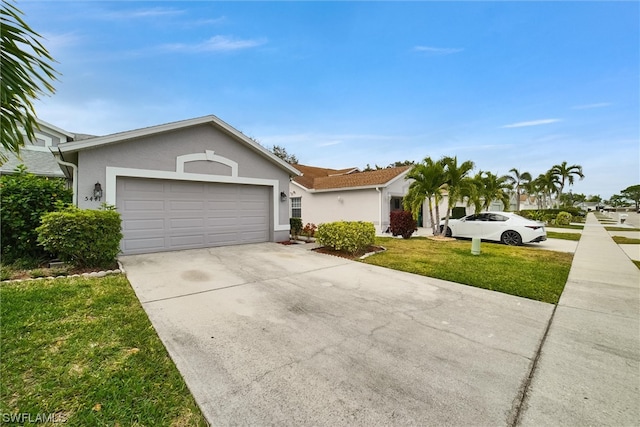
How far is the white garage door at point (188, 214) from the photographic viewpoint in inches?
322

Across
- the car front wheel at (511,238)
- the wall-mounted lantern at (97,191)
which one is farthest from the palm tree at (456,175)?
the wall-mounted lantern at (97,191)

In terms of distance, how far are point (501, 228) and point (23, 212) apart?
16310mm

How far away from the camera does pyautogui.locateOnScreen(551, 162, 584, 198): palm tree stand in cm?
3569

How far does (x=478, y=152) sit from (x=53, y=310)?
2647 cm

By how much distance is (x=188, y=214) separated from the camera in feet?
30.1

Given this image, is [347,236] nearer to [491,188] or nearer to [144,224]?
[144,224]

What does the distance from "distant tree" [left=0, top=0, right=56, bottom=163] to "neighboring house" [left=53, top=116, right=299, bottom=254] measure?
5226 mm

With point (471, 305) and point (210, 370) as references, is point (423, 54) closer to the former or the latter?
point (471, 305)

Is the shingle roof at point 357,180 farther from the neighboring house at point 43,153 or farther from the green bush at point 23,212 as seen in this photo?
the neighboring house at point 43,153

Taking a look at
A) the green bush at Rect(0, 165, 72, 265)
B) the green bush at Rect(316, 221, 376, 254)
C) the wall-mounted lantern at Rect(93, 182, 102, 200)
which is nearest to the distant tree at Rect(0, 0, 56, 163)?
the green bush at Rect(0, 165, 72, 265)

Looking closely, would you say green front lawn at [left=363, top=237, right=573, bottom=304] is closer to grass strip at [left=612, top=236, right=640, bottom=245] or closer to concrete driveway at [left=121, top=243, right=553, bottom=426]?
concrete driveway at [left=121, top=243, right=553, bottom=426]

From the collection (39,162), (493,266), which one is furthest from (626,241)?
(39,162)

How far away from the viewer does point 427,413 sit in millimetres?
2199

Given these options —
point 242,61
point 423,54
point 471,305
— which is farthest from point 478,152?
point 471,305
